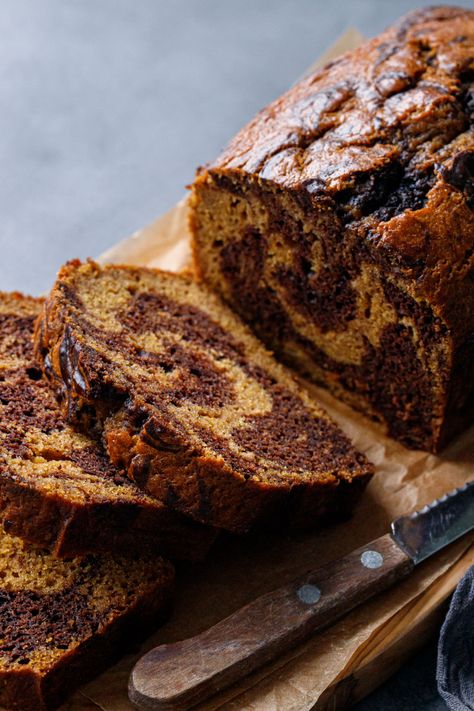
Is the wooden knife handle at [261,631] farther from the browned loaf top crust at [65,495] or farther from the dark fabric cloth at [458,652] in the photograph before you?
the browned loaf top crust at [65,495]

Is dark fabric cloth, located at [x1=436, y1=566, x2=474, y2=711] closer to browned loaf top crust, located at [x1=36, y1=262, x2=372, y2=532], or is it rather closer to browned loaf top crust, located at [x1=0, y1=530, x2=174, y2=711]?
browned loaf top crust, located at [x1=36, y1=262, x2=372, y2=532]

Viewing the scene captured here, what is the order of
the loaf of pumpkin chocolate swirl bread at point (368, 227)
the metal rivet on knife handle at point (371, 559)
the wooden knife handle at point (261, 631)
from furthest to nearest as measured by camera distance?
the loaf of pumpkin chocolate swirl bread at point (368, 227) → the metal rivet on knife handle at point (371, 559) → the wooden knife handle at point (261, 631)

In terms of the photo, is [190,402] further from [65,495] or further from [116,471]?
[65,495]

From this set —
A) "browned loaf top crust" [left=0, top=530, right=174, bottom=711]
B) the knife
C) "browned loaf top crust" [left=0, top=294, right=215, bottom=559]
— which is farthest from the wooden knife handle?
"browned loaf top crust" [left=0, top=294, right=215, bottom=559]

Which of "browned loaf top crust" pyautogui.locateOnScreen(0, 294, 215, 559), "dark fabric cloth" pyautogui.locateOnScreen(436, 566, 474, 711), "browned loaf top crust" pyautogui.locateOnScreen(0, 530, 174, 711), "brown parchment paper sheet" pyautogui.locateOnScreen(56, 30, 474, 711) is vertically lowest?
"dark fabric cloth" pyautogui.locateOnScreen(436, 566, 474, 711)

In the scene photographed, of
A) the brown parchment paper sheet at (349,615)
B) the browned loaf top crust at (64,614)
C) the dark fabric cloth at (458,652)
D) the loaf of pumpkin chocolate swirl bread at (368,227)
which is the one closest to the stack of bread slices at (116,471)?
the browned loaf top crust at (64,614)

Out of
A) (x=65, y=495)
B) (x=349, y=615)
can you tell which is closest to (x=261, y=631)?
(x=349, y=615)
